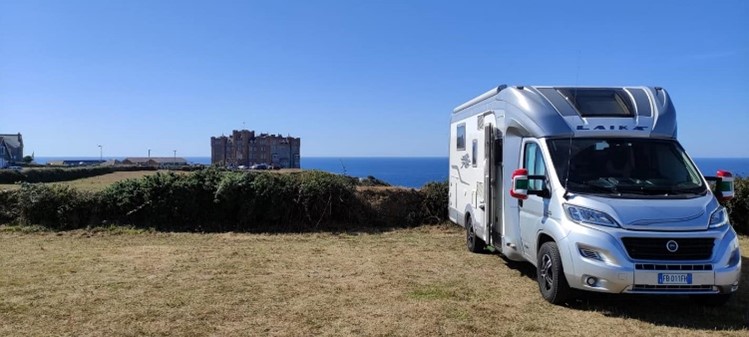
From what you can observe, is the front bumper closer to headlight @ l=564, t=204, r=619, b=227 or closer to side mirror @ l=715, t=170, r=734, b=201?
headlight @ l=564, t=204, r=619, b=227

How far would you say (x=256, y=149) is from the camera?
4193 inches

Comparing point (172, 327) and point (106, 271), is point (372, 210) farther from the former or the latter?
point (172, 327)

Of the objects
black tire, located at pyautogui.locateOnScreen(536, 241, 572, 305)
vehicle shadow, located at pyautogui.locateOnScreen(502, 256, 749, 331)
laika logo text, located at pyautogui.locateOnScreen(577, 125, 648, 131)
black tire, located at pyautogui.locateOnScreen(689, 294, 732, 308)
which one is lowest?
vehicle shadow, located at pyautogui.locateOnScreen(502, 256, 749, 331)

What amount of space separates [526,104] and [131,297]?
220 inches

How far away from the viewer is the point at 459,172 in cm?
1068

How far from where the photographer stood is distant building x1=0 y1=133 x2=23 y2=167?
277ft

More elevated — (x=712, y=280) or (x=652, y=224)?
(x=652, y=224)

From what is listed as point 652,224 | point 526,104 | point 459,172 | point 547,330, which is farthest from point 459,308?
point 459,172

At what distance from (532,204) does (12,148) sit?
360ft

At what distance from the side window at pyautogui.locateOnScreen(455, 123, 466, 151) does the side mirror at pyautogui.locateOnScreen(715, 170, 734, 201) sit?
14.1ft

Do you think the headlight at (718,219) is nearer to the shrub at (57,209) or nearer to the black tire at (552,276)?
the black tire at (552,276)

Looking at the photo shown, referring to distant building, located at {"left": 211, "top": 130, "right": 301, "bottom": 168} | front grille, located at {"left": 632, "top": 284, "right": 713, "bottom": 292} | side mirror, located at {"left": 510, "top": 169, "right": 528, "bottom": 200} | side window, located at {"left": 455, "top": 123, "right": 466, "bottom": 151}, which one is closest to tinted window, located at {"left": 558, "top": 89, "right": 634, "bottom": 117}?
side mirror, located at {"left": 510, "top": 169, "right": 528, "bottom": 200}

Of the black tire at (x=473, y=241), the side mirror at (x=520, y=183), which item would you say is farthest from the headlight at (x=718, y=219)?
the black tire at (x=473, y=241)

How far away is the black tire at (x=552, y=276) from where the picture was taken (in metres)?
6.26
